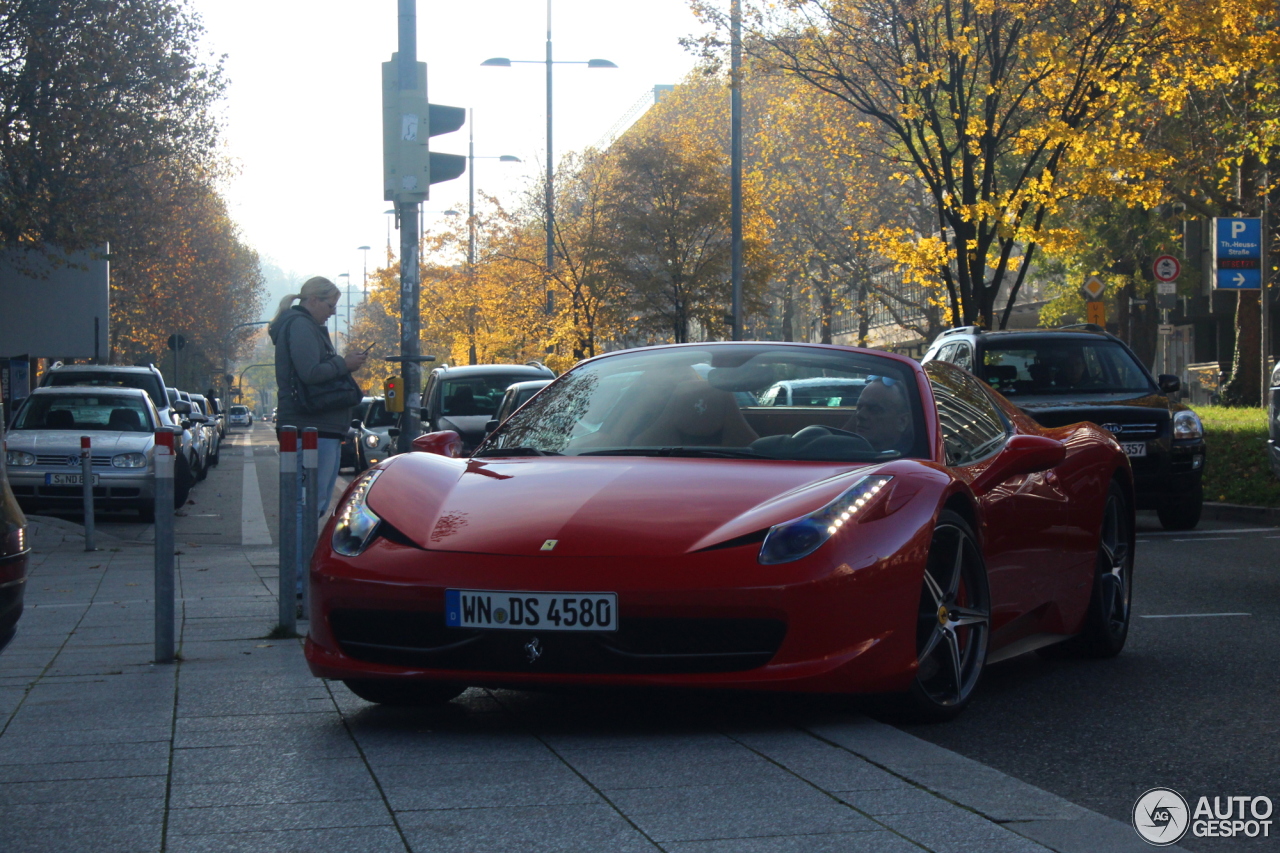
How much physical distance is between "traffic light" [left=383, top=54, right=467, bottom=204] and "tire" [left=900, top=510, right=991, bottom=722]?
254 inches

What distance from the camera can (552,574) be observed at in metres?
4.45

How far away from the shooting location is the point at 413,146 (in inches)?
424

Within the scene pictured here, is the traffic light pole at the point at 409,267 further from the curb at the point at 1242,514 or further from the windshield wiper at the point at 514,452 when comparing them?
the curb at the point at 1242,514

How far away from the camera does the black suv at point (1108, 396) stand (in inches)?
507

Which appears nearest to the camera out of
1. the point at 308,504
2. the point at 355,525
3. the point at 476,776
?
the point at 476,776

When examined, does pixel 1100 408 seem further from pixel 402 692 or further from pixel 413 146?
pixel 402 692

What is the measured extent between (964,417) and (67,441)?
13.7 metres

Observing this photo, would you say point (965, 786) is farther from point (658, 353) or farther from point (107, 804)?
point (658, 353)

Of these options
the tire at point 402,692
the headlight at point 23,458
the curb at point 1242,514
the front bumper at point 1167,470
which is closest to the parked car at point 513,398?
the headlight at point 23,458

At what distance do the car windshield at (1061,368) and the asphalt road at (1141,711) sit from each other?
5225mm

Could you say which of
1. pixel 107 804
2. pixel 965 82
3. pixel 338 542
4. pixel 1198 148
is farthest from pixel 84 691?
pixel 1198 148

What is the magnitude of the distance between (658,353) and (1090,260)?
1266 inches

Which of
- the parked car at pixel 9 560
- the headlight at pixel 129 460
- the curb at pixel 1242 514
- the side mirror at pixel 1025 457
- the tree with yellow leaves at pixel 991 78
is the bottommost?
the curb at pixel 1242 514

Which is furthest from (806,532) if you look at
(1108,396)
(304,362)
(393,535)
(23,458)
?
(23,458)
